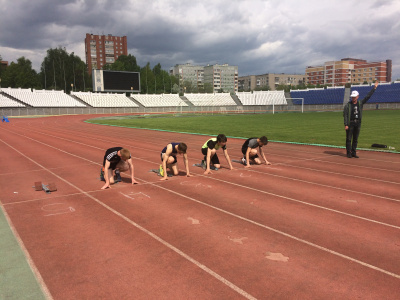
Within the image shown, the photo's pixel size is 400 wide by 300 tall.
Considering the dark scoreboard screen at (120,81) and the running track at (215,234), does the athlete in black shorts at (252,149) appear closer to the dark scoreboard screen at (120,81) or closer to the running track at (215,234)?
the running track at (215,234)

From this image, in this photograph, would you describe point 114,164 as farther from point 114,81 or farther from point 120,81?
point 120,81

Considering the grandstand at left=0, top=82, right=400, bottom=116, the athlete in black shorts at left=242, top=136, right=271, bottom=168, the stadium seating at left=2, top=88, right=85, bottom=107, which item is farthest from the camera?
the stadium seating at left=2, top=88, right=85, bottom=107

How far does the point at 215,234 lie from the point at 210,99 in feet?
267

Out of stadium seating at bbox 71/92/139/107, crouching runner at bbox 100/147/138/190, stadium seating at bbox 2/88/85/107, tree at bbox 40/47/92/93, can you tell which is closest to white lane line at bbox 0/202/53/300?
crouching runner at bbox 100/147/138/190

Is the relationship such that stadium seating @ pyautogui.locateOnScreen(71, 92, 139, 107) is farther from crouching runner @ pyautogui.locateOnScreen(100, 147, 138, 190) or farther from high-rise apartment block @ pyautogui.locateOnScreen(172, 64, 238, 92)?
high-rise apartment block @ pyautogui.locateOnScreen(172, 64, 238, 92)

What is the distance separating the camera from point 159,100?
78375 mm

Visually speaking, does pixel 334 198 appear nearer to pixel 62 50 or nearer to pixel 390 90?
pixel 390 90

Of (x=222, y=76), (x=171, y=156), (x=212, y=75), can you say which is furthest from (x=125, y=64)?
(x=171, y=156)

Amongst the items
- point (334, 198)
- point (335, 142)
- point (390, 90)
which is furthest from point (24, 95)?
point (390, 90)

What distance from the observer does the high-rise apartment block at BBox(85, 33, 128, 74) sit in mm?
134625

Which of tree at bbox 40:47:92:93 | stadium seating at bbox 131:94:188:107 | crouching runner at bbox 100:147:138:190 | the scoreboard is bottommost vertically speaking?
crouching runner at bbox 100:147:138:190

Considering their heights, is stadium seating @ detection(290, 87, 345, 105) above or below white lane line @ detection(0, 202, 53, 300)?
above

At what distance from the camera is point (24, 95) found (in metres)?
61.0

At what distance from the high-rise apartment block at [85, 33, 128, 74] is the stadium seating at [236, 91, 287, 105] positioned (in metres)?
79.1
